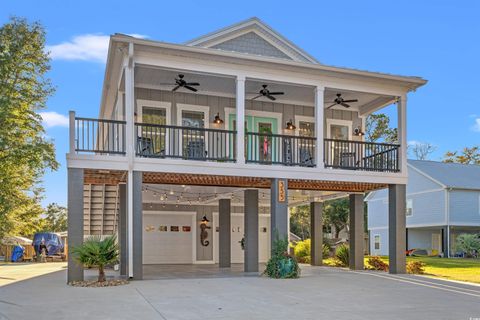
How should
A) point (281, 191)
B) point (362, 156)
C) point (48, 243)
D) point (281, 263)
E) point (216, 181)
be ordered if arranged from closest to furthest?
point (281, 263), point (281, 191), point (216, 181), point (362, 156), point (48, 243)

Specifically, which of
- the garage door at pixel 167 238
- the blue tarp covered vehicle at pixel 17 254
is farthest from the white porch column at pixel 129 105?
the blue tarp covered vehicle at pixel 17 254

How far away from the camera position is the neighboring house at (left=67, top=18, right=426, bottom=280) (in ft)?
44.3

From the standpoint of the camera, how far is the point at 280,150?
17.4 m

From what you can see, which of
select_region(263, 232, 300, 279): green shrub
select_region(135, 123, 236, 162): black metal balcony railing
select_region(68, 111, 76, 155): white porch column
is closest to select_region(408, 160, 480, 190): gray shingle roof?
select_region(135, 123, 236, 162): black metal balcony railing

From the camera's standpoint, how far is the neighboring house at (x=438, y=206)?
106 feet

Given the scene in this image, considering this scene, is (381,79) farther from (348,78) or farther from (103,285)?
(103,285)

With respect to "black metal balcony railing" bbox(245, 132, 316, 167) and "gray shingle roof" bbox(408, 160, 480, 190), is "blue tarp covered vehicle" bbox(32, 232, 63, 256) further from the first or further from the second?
"gray shingle roof" bbox(408, 160, 480, 190)

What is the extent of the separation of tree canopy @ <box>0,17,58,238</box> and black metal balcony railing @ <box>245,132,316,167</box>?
30.0 ft

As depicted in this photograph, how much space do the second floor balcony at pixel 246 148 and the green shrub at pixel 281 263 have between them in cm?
241

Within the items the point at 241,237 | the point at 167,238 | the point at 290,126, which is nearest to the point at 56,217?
the point at 167,238

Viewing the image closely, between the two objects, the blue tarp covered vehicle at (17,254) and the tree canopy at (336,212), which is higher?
the tree canopy at (336,212)

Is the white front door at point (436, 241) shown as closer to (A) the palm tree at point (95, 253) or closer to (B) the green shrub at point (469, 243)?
(B) the green shrub at point (469, 243)

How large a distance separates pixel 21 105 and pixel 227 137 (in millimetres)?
9945

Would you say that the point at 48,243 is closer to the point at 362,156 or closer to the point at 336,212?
the point at 362,156
